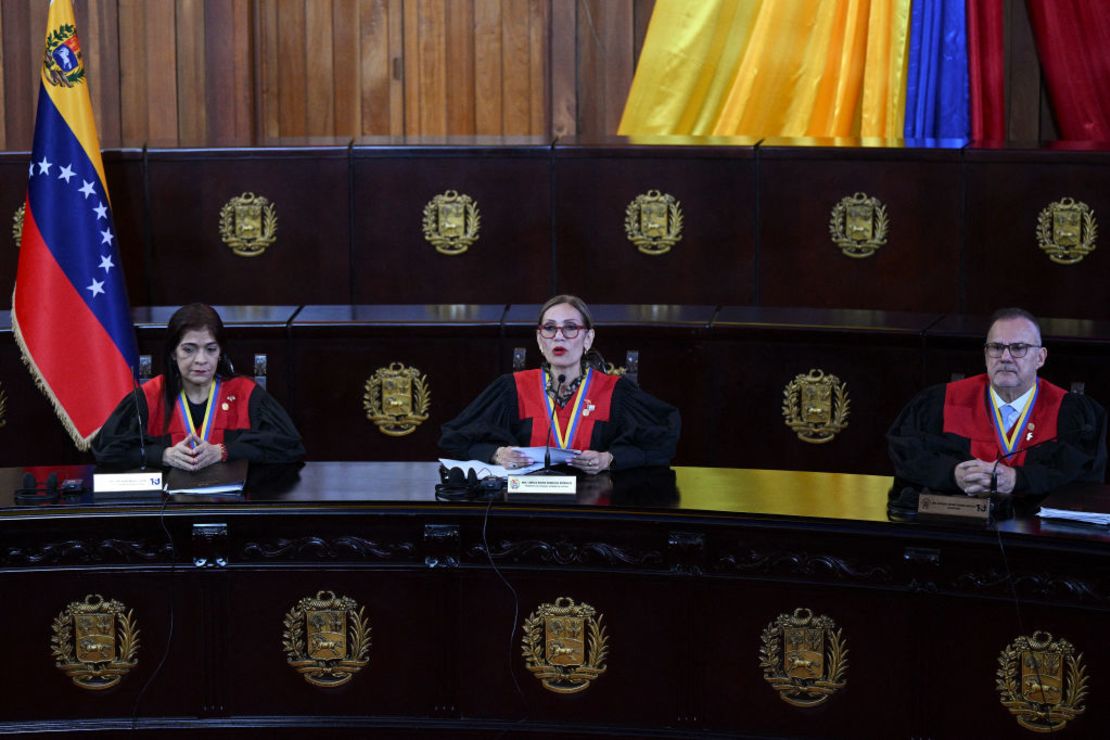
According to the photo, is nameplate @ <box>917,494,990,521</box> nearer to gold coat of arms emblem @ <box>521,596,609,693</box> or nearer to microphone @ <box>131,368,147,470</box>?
gold coat of arms emblem @ <box>521,596,609,693</box>

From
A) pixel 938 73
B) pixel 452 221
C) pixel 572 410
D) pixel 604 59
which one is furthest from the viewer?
pixel 604 59

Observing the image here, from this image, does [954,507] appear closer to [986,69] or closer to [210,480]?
[210,480]

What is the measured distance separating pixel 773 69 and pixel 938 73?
1.99 feet

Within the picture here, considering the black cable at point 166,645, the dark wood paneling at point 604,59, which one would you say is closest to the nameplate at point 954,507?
the black cable at point 166,645

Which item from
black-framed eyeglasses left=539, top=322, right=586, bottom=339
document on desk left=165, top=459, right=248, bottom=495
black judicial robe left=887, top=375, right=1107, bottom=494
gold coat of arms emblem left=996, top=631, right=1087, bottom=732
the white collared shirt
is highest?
black-framed eyeglasses left=539, top=322, right=586, bottom=339

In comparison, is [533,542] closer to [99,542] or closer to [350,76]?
[99,542]

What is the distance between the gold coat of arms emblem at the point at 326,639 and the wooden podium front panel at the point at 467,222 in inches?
80.6

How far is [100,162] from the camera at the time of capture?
561 cm

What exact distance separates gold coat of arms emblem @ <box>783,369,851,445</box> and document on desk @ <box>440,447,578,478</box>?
4.30 feet

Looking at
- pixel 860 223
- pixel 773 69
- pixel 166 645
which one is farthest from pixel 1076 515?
pixel 773 69

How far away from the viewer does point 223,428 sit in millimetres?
4602

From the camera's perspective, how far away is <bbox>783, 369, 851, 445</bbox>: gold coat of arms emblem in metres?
5.46

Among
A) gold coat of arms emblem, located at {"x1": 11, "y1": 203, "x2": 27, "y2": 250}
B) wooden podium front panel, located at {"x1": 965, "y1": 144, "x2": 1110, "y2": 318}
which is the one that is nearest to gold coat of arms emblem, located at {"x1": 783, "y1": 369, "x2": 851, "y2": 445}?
wooden podium front panel, located at {"x1": 965, "y1": 144, "x2": 1110, "y2": 318}

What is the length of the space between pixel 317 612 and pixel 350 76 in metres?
3.22
